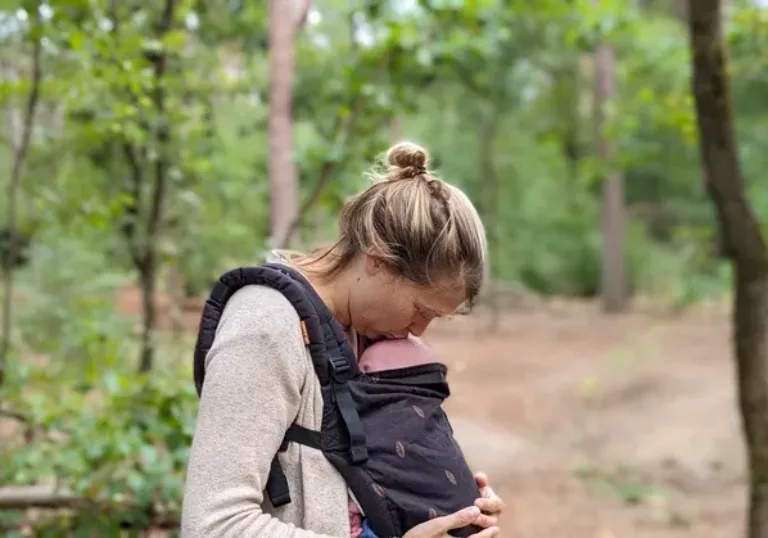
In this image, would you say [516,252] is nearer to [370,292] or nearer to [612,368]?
[612,368]

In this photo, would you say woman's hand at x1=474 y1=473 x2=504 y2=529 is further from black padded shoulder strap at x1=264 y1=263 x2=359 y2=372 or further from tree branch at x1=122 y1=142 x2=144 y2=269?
tree branch at x1=122 y1=142 x2=144 y2=269

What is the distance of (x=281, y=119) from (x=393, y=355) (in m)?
2.92

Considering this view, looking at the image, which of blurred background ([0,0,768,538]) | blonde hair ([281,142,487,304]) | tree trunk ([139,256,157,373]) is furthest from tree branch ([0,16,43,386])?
blonde hair ([281,142,487,304])

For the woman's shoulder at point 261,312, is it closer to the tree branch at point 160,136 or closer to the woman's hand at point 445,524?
the woman's hand at point 445,524

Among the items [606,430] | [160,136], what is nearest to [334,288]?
[160,136]

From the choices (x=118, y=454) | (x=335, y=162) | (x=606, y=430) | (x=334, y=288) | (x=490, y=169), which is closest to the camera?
(x=334, y=288)

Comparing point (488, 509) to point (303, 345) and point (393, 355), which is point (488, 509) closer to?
point (393, 355)

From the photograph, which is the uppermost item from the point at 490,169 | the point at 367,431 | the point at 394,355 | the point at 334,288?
the point at 490,169

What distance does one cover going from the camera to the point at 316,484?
138cm

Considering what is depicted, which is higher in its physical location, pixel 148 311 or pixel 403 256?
pixel 403 256

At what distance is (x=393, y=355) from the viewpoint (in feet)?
4.99

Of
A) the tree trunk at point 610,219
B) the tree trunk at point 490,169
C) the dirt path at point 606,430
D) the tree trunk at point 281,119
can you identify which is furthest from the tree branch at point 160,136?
the tree trunk at point 610,219

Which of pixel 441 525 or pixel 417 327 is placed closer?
pixel 441 525

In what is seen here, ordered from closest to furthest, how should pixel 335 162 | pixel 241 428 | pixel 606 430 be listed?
pixel 241 428
pixel 335 162
pixel 606 430
